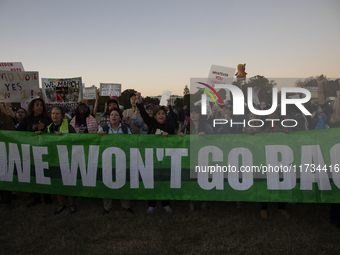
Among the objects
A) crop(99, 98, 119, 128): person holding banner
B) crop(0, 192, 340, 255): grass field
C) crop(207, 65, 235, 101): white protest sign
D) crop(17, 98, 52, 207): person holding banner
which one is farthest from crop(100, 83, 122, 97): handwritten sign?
crop(0, 192, 340, 255): grass field

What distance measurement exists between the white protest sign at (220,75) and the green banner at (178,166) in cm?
414

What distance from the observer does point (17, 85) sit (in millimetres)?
5766

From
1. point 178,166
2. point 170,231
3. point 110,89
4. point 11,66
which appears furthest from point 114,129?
point 11,66

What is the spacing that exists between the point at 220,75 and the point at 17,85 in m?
5.73

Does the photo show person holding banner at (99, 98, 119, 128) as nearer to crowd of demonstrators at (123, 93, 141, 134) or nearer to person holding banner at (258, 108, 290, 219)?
crowd of demonstrators at (123, 93, 141, 134)

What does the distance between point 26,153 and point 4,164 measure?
1.73 ft

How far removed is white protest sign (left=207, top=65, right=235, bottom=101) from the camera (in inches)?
304

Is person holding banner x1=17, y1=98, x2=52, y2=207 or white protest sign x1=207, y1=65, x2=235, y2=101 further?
white protest sign x1=207, y1=65, x2=235, y2=101

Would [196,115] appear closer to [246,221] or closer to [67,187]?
[246,221]

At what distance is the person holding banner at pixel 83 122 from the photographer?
5132 millimetres

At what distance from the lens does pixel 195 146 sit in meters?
4.06

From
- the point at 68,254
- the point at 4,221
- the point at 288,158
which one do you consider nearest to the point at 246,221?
the point at 288,158

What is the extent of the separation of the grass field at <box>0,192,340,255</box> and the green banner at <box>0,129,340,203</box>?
372mm

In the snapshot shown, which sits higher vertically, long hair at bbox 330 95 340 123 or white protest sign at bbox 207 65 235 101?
white protest sign at bbox 207 65 235 101
